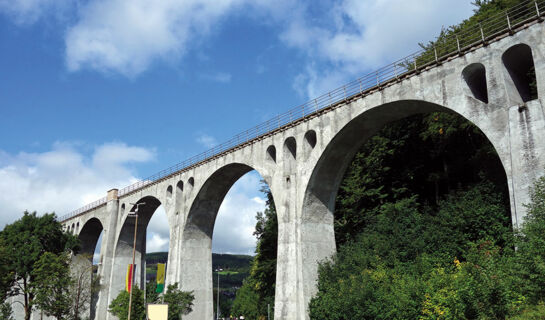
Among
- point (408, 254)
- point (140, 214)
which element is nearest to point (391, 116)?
point (408, 254)

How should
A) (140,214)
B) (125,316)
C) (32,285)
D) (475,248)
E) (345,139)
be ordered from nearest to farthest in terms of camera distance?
(475,248) → (345,139) → (125,316) → (32,285) → (140,214)

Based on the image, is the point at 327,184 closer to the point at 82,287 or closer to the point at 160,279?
the point at 160,279

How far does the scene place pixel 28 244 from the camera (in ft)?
147

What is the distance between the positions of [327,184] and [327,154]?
7.58 feet

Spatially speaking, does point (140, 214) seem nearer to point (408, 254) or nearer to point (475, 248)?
point (408, 254)

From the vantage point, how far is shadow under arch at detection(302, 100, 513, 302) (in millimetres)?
27062

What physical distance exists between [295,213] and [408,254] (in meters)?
7.43

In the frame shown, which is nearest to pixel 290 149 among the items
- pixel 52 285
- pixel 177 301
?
pixel 177 301

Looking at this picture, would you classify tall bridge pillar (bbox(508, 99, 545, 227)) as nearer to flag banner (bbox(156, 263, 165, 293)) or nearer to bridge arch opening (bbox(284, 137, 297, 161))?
bridge arch opening (bbox(284, 137, 297, 161))

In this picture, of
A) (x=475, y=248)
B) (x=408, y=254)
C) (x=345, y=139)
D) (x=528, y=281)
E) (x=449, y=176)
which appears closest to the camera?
(x=528, y=281)

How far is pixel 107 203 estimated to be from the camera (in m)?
54.6

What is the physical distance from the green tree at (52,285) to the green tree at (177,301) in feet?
38.7

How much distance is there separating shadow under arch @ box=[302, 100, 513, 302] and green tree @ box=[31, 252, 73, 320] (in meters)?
27.2

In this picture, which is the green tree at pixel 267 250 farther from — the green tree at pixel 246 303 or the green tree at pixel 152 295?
the green tree at pixel 246 303
